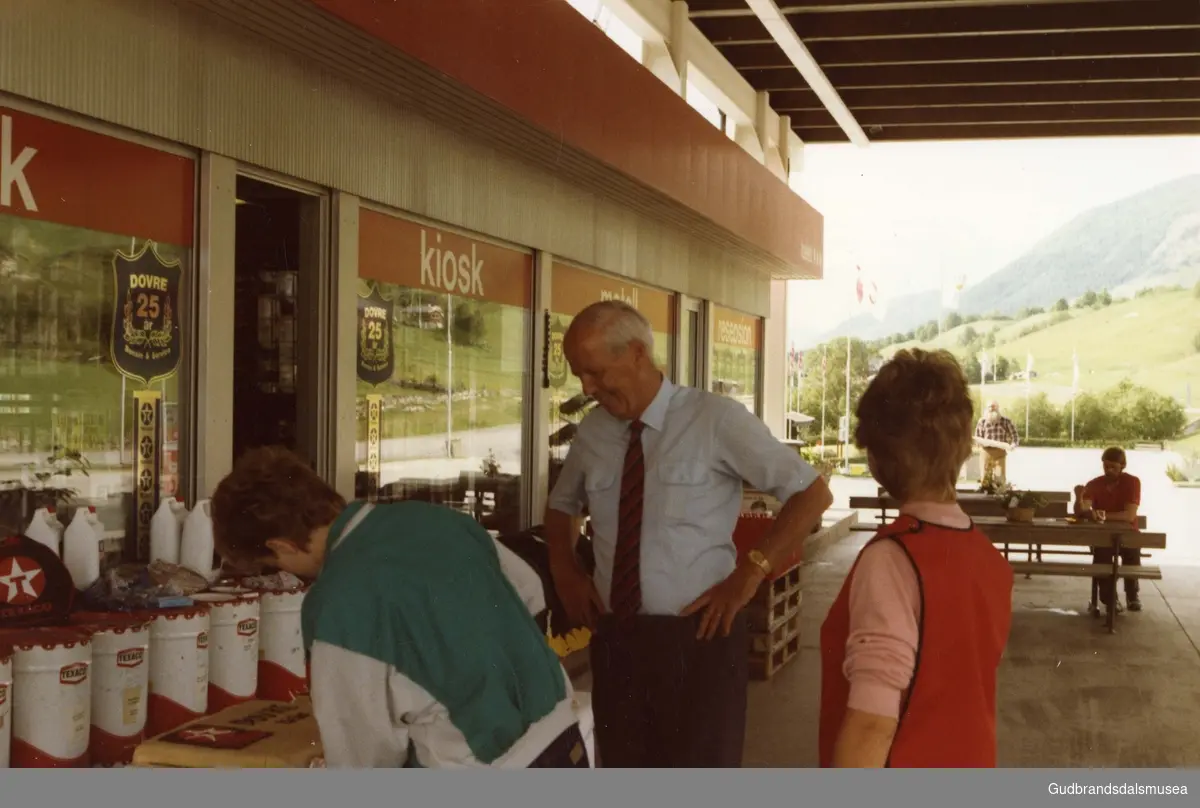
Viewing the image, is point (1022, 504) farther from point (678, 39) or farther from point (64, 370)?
point (64, 370)

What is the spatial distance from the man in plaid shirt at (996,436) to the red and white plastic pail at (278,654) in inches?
350

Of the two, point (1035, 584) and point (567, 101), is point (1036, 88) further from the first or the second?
point (567, 101)

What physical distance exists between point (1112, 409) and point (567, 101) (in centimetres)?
495

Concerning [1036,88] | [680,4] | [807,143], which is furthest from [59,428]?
[807,143]

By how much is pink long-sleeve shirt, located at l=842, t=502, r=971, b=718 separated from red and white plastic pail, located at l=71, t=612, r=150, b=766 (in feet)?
7.62

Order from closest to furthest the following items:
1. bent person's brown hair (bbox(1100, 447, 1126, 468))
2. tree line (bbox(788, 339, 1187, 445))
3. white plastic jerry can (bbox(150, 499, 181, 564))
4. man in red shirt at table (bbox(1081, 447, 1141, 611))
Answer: white plastic jerry can (bbox(150, 499, 181, 564)) → tree line (bbox(788, 339, 1187, 445)) → man in red shirt at table (bbox(1081, 447, 1141, 611)) → bent person's brown hair (bbox(1100, 447, 1126, 468))

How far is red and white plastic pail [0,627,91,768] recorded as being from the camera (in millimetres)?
3006

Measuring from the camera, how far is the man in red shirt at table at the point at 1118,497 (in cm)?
928

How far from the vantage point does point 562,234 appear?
26.3ft

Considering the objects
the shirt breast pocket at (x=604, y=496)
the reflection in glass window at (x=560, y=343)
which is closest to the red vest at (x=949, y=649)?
the shirt breast pocket at (x=604, y=496)

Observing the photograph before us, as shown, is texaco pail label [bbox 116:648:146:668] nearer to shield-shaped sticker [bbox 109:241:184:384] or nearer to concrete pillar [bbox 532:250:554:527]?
shield-shaped sticker [bbox 109:241:184:384]

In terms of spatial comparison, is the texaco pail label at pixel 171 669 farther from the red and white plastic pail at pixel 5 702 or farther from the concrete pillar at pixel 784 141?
the concrete pillar at pixel 784 141

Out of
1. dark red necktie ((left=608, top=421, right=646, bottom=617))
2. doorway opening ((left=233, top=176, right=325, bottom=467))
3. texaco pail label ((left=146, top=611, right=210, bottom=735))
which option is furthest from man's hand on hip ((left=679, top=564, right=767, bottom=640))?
doorway opening ((left=233, top=176, right=325, bottom=467))
